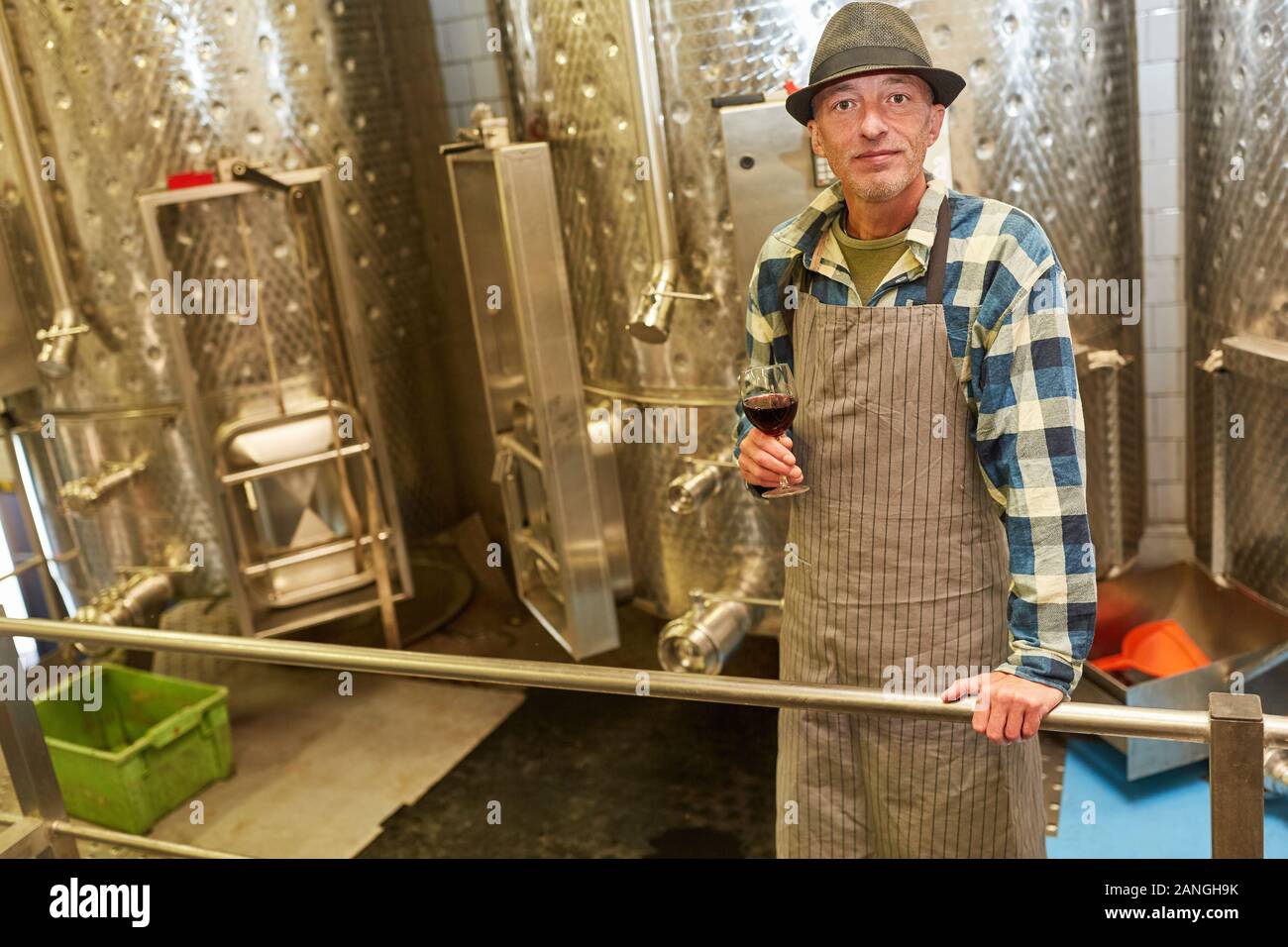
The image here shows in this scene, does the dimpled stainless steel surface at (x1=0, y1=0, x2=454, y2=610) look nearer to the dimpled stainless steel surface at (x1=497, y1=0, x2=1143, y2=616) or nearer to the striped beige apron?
the dimpled stainless steel surface at (x1=497, y1=0, x2=1143, y2=616)

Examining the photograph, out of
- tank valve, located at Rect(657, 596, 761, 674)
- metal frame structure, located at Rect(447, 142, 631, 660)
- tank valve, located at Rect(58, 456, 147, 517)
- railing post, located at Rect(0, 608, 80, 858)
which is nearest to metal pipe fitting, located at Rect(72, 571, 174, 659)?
tank valve, located at Rect(58, 456, 147, 517)

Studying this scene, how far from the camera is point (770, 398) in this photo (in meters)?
1.83

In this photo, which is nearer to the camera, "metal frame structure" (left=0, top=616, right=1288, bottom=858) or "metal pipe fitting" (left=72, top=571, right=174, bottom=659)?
"metal frame structure" (left=0, top=616, right=1288, bottom=858)

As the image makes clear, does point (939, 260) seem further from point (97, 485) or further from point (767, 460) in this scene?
point (97, 485)

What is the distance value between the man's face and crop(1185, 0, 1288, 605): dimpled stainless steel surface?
1.52 metres

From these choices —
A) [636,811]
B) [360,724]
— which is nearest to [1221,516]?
[636,811]

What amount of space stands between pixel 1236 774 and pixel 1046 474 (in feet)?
1.57

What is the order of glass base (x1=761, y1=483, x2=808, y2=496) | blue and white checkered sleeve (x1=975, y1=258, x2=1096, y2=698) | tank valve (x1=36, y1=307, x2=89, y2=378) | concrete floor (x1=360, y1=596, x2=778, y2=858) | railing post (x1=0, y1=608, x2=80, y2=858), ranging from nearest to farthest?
blue and white checkered sleeve (x1=975, y1=258, x2=1096, y2=698) → glass base (x1=761, y1=483, x2=808, y2=496) → railing post (x1=0, y1=608, x2=80, y2=858) → concrete floor (x1=360, y1=596, x2=778, y2=858) → tank valve (x1=36, y1=307, x2=89, y2=378)

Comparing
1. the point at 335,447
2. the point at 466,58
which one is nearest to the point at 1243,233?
the point at 335,447

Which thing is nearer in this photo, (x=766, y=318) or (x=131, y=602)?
(x=766, y=318)

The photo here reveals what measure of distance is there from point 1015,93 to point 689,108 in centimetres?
82

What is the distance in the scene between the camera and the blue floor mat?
287cm

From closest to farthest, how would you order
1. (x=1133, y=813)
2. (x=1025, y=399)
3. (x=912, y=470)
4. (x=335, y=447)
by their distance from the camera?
(x=1025, y=399), (x=912, y=470), (x=1133, y=813), (x=335, y=447)

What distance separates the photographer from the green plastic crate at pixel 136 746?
338 cm
